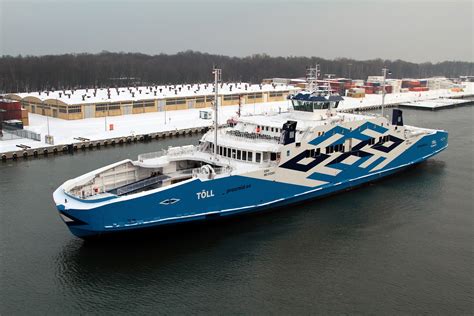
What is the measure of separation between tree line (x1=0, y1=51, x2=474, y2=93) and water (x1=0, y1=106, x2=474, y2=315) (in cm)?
7088

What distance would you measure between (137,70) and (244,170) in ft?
304

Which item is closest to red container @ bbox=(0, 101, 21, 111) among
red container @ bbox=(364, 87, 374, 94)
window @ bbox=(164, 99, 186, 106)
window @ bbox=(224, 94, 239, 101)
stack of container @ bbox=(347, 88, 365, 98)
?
window @ bbox=(164, 99, 186, 106)

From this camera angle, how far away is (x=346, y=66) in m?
144

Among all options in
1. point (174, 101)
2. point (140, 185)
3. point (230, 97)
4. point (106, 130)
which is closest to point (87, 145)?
point (106, 130)

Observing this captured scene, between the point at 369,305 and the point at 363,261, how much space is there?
333 cm

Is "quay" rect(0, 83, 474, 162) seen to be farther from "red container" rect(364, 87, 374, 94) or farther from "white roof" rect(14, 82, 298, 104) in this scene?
"red container" rect(364, 87, 374, 94)

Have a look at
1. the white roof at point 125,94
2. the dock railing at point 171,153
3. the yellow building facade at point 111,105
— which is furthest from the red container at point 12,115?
the dock railing at point 171,153

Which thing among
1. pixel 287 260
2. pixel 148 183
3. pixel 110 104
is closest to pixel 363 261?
pixel 287 260

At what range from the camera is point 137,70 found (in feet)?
362

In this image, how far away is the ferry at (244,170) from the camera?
1958 centimetres

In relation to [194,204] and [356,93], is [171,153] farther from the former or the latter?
[356,93]

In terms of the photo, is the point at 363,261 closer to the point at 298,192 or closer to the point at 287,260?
the point at 287,260

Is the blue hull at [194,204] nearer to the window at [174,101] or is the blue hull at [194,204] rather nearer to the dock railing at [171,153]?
the dock railing at [171,153]

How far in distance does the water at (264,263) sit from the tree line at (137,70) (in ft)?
233
